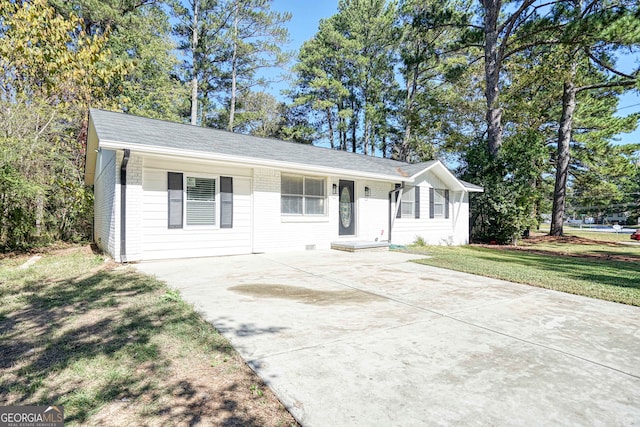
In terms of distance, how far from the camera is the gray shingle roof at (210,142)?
7613mm

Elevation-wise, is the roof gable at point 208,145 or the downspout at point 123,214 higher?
the roof gable at point 208,145

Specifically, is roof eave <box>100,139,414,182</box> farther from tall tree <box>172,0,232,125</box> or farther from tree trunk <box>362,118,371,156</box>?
tree trunk <box>362,118,371,156</box>

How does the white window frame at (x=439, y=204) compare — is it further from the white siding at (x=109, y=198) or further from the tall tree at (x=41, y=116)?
the tall tree at (x=41, y=116)

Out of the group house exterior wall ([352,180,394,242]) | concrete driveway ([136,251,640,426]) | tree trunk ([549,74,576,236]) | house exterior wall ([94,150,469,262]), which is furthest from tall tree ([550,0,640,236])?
concrete driveway ([136,251,640,426])

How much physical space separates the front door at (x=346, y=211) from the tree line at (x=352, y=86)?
7.29 m

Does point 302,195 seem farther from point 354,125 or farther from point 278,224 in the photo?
point 354,125

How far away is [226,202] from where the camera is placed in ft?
28.8

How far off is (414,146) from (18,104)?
22.7m

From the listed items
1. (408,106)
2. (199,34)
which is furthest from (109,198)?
(408,106)

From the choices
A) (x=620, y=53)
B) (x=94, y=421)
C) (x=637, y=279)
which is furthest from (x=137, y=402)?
(x=620, y=53)

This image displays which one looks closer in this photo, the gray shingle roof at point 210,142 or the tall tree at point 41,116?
the gray shingle roof at point 210,142

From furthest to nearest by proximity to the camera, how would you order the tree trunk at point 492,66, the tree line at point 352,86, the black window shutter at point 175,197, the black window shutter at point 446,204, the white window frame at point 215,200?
1. the tree trunk at point 492,66
2. the black window shutter at point 446,204
3. the tree line at point 352,86
4. the white window frame at point 215,200
5. the black window shutter at point 175,197

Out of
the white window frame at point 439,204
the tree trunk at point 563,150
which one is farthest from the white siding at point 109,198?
the tree trunk at point 563,150

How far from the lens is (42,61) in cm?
→ 864
